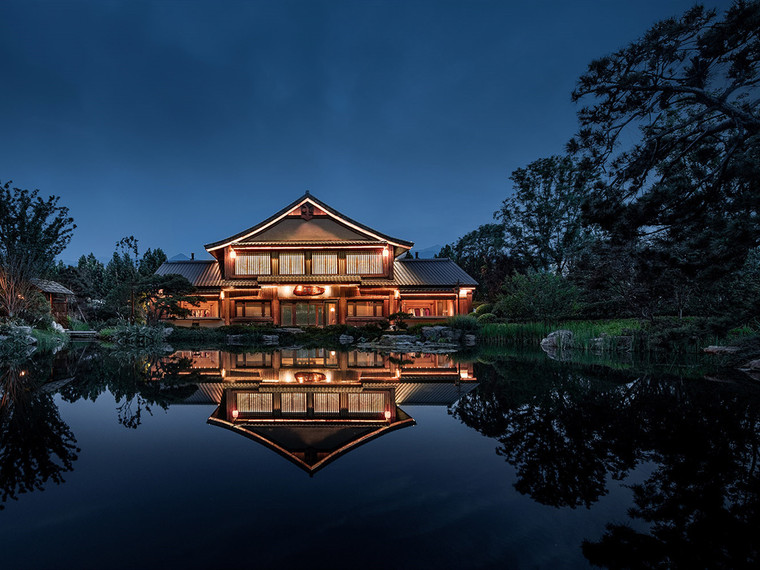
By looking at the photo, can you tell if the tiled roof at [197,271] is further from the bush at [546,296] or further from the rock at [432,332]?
the bush at [546,296]

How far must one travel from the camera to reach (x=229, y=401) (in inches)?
239

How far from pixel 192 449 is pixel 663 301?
18741 millimetres

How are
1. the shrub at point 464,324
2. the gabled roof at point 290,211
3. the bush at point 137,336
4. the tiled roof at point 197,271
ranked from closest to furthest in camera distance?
the bush at point 137,336 → the shrub at point 464,324 → the gabled roof at point 290,211 → the tiled roof at point 197,271

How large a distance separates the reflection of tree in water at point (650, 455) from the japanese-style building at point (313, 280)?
19.9m

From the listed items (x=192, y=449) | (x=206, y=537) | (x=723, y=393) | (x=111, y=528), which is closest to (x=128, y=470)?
(x=192, y=449)

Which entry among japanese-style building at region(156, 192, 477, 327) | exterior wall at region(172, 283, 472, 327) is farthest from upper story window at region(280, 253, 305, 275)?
exterior wall at region(172, 283, 472, 327)

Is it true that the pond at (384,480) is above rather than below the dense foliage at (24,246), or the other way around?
below

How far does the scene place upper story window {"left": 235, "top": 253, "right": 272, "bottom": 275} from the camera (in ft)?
87.8

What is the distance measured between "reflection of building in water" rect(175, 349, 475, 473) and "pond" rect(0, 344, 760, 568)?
0.05 meters

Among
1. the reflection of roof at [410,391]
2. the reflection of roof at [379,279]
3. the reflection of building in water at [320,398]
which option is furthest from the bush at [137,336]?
the reflection of roof at [410,391]

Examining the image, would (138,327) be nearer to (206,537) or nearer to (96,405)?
(96,405)

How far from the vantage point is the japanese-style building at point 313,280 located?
2588 cm

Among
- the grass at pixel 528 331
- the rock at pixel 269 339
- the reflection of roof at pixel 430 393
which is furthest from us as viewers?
the rock at pixel 269 339

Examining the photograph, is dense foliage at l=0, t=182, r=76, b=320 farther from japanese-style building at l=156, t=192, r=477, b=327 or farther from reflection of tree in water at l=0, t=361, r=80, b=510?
reflection of tree in water at l=0, t=361, r=80, b=510
